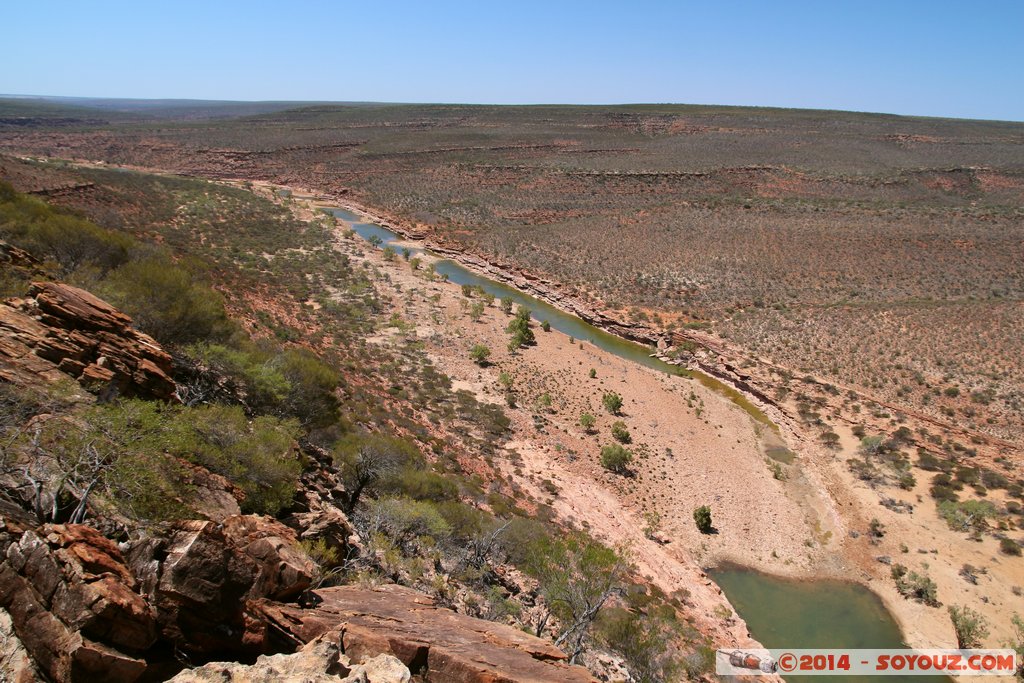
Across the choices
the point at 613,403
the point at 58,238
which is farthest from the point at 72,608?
the point at 613,403

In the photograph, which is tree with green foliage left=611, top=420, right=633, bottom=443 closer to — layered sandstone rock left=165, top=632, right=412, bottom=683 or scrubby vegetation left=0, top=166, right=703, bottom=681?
scrubby vegetation left=0, top=166, right=703, bottom=681

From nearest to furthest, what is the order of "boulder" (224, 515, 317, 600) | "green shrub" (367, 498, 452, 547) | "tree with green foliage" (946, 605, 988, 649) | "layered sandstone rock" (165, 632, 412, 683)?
"layered sandstone rock" (165, 632, 412, 683)
"boulder" (224, 515, 317, 600)
"green shrub" (367, 498, 452, 547)
"tree with green foliage" (946, 605, 988, 649)

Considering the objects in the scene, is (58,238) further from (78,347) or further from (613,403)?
(613,403)

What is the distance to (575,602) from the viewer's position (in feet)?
40.8

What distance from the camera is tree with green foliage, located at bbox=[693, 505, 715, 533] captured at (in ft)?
63.6

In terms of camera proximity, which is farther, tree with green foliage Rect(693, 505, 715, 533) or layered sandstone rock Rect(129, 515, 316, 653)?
tree with green foliage Rect(693, 505, 715, 533)

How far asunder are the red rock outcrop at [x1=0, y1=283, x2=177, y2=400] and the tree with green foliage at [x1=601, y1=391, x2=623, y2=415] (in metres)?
18.7

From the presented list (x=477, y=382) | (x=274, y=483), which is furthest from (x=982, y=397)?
(x=274, y=483)

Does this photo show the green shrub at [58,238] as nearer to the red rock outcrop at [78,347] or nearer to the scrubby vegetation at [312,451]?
the scrubby vegetation at [312,451]

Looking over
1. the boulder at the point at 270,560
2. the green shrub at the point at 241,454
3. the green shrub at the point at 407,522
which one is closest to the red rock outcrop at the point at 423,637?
the boulder at the point at 270,560

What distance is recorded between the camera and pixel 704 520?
63.5 ft

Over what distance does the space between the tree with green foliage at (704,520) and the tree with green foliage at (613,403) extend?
24.3 feet

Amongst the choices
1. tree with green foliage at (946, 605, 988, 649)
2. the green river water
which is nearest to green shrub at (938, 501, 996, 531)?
tree with green foliage at (946, 605, 988, 649)

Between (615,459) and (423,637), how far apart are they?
52.2 ft
